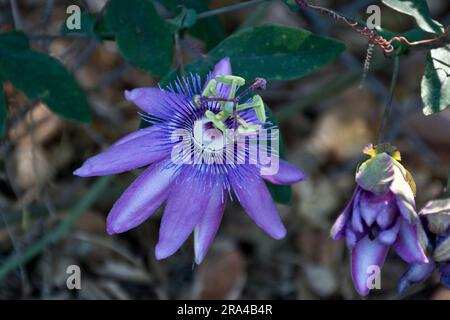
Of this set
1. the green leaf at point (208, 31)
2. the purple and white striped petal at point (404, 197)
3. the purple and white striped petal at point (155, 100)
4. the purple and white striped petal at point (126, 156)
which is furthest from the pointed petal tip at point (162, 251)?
the green leaf at point (208, 31)

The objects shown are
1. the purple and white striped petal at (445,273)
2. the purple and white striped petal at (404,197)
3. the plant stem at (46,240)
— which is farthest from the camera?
the plant stem at (46,240)

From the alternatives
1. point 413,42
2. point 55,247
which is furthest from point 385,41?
point 55,247

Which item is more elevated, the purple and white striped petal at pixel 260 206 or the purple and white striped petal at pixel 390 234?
the purple and white striped petal at pixel 260 206

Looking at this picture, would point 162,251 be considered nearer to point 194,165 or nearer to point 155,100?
point 194,165

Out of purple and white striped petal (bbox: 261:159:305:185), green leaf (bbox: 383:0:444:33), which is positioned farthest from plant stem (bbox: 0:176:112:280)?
green leaf (bbox: 383:0:444:33)

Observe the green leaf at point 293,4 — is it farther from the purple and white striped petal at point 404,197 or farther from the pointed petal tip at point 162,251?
the pointed petal tip at point 162,251
